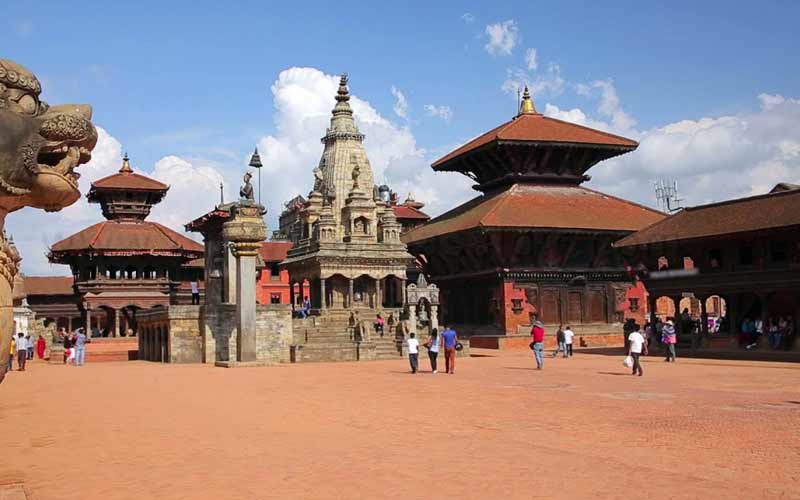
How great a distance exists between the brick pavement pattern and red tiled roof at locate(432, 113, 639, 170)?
26.5 m

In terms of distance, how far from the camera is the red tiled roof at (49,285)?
71.6 metres

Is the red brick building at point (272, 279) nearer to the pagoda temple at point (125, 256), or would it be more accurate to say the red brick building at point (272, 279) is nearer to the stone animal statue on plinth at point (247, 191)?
the pagoda temple at point (125, 256)

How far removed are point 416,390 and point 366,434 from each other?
23.6 feet

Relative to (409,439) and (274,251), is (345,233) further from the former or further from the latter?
(409,439)

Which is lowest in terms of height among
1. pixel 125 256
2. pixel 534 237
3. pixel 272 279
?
pixel 272 279

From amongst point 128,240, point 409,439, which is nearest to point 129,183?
point 128,240

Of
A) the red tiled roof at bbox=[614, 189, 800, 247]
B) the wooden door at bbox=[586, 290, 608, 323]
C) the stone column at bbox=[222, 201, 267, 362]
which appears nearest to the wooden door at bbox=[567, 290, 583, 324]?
the wooden door at bbox=[586, 290, 608, 323]

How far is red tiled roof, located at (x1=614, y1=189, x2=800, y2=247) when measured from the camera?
3016cm

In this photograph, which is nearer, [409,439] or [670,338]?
[409,439]

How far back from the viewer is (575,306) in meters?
45.6

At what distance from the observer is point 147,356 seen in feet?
129

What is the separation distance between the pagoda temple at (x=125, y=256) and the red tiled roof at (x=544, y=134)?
21780mm

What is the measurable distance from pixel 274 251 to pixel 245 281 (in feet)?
149

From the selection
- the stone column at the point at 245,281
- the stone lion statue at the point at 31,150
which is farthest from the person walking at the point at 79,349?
the stone lion statue at the point at 31,150
